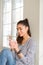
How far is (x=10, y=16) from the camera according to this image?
120 inches

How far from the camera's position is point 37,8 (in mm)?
2010

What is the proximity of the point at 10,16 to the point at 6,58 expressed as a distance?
1341 millimetres

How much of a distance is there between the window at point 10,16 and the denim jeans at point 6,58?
0.97m

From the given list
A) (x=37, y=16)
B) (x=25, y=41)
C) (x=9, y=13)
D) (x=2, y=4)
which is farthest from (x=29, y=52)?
(x=2, y=4)

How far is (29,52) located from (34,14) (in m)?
0.53

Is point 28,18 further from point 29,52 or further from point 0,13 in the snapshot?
point 0,13

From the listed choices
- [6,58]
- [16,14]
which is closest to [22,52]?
[6,58]

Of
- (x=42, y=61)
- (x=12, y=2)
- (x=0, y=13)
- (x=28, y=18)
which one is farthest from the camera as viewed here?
(x=0, y=13)

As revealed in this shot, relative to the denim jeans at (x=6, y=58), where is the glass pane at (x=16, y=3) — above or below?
above

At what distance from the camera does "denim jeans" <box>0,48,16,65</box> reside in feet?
6.02

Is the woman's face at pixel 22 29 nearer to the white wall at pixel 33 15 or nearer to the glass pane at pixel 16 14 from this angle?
the white wall at pixel 33 15

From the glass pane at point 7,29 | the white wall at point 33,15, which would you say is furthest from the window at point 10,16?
the white wall at point 33,15

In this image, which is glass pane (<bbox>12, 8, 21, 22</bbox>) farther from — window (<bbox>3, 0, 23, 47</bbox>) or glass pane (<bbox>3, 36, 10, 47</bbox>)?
glass pane (<bbox>3, 36, 10, 47</bbox>)

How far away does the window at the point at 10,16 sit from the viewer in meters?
2.84
